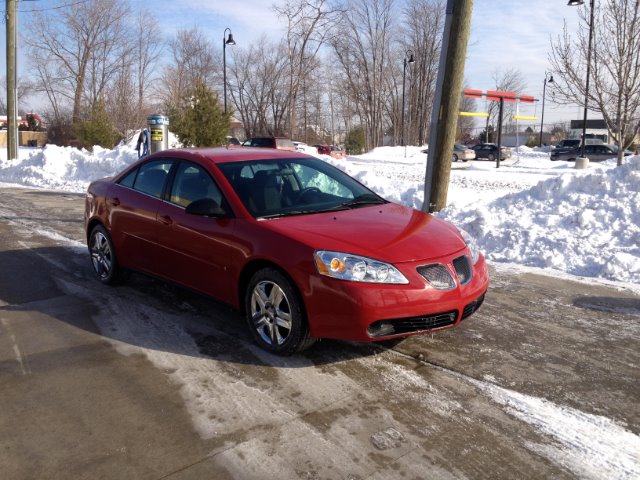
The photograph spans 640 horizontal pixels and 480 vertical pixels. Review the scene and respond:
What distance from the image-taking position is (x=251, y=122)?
192ft

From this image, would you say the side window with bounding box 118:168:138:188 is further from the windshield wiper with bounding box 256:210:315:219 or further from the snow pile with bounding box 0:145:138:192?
the snow pile with bounding box 0:145:138:192

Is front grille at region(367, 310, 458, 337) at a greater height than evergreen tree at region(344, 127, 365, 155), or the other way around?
evergreen tree at region(344, 127, 365, 155)

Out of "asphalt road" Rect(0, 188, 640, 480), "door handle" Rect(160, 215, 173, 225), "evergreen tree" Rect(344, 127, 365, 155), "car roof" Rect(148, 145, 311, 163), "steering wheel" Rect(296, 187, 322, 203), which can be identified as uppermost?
"evergreen tree" Rect(344, 127, 365, 155)

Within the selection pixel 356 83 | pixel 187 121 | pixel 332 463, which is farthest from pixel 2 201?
pixel 356 83

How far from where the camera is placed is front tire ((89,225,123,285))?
18.8 ft

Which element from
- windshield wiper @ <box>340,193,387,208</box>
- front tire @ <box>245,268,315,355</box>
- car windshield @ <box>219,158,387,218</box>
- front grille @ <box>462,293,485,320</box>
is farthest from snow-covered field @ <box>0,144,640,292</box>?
front tire @ <box>245,268,315,355</box>

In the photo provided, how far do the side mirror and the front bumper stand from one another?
1.07 metres

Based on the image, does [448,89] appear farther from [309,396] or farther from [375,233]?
[309,396]

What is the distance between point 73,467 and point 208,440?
660mm

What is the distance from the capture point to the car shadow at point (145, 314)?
4.14 metres

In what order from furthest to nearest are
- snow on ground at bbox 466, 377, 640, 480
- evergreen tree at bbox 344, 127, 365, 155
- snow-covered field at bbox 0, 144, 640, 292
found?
evergreen tree at bbox 344, 127, 365, 155 → snow-covered field at bbox 0, 144, 640, 292 → snow on ground at bbox 466, 377, 640, 480

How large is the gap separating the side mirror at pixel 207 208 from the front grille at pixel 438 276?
158 centimetres

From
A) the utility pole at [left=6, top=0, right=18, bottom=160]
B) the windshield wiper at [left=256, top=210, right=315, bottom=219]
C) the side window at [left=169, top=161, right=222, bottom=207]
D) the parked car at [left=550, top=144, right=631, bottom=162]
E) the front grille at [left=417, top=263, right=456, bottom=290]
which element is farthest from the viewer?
the parked car at [left=550, top=144, right=631, bottom=162]

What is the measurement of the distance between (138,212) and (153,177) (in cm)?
36
